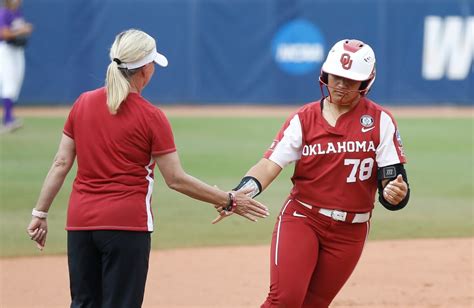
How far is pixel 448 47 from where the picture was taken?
2345cm

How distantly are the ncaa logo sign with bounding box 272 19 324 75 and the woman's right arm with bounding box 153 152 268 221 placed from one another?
59.5 feet

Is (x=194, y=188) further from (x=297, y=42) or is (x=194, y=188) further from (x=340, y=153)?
(x=297, y=42)

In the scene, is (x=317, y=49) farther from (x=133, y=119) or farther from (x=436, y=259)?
(x=133, y=119)

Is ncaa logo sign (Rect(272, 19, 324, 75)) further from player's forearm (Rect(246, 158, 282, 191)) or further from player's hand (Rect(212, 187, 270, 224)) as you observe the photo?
player's hand (Rect(212, 187, 270, 224))

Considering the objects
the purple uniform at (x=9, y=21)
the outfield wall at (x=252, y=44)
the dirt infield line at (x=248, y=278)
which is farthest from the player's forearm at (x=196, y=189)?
the outfield wall at (x=252, y=44)

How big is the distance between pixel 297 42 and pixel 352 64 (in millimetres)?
18176

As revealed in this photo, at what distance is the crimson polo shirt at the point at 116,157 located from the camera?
17.1 ft

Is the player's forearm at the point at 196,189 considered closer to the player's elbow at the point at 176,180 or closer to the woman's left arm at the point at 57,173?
the player's elbow at the point at 176,180

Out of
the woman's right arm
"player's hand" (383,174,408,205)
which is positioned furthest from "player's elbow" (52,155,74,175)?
"player's hand" (383,174,408,205)

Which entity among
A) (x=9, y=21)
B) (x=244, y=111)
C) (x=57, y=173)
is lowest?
(x=244, y=111)

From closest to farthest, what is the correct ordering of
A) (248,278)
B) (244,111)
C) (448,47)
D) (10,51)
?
1. (248,278)
2. (10,51)
3. (244,111)
4. (448,47)

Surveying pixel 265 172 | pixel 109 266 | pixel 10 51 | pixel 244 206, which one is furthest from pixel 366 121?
pixel 10 51

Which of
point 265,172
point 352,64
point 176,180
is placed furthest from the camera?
point 265,172

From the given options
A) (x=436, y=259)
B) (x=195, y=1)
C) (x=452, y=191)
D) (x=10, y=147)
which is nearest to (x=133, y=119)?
(x=436, y=259)
